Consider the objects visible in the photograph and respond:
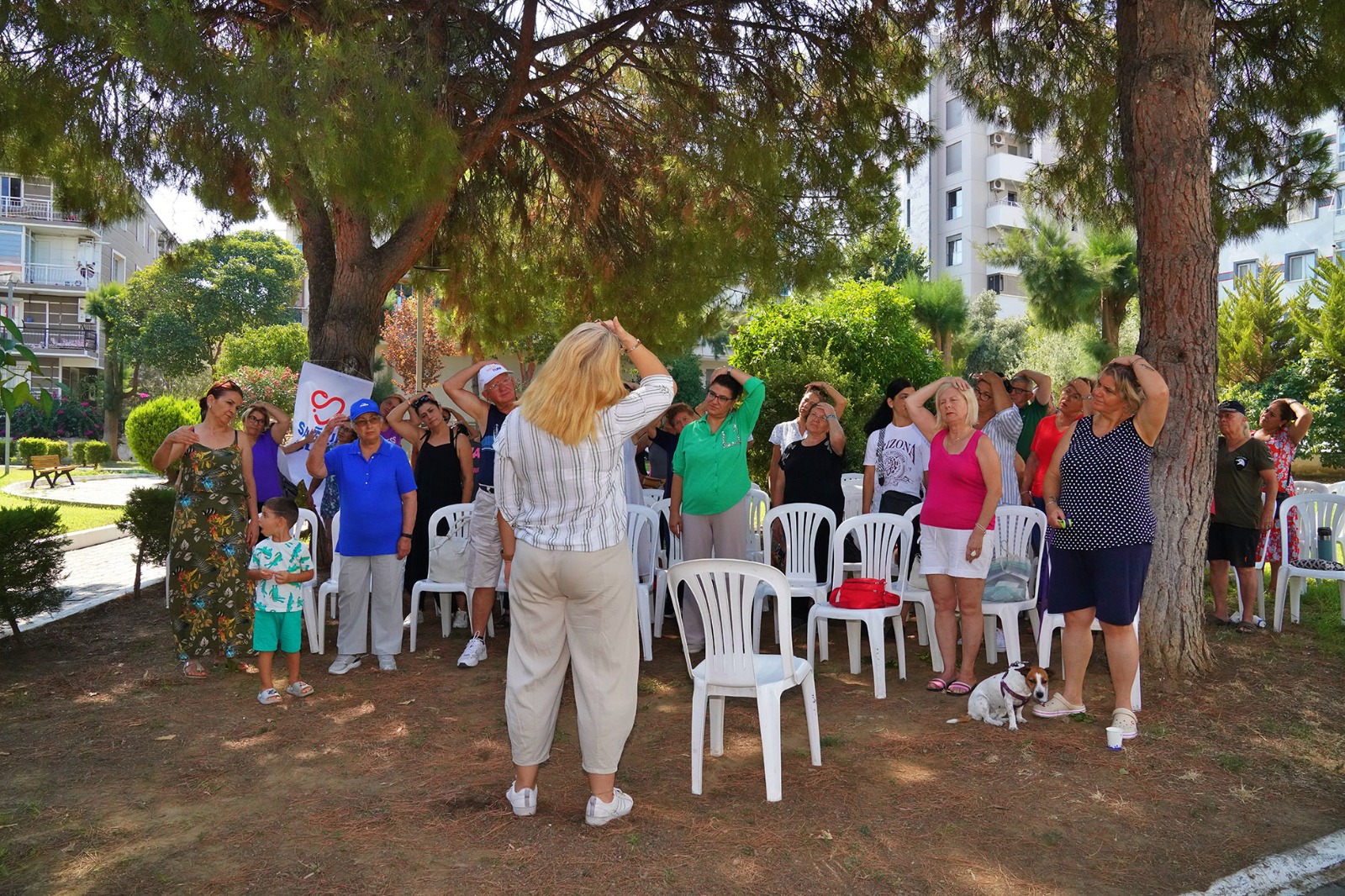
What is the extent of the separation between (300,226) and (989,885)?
891 centimetres

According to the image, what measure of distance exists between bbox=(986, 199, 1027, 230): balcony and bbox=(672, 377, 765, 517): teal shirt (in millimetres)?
38752

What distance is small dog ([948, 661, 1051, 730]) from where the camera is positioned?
15.6 feet

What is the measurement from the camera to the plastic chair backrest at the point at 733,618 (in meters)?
4.17

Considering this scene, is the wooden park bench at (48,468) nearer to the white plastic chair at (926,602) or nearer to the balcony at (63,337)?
the white plastic chair at (926,602)

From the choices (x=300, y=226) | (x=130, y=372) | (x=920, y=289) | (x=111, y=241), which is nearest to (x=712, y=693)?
(x=300, y=226)

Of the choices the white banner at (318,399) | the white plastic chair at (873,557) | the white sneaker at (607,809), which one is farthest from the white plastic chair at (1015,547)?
the white banner at (318,399)

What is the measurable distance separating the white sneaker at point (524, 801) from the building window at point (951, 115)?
4268 cm

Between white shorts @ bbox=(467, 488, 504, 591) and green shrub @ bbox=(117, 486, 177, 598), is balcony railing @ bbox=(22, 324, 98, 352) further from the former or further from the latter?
white shorts @ bbox=(467, 488, 504, 591)

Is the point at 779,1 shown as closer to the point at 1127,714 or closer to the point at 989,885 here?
the point at 1127,714

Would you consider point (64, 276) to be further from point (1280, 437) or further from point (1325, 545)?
point (1325, 545)

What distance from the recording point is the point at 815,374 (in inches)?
563

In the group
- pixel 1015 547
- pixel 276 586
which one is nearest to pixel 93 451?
pixel 276 586

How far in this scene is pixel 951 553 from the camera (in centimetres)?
530

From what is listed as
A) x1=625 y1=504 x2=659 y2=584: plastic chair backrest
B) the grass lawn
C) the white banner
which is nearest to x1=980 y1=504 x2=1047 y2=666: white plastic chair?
x1=625 y1=504 x2=659 y2=584: plastic chair backrest
